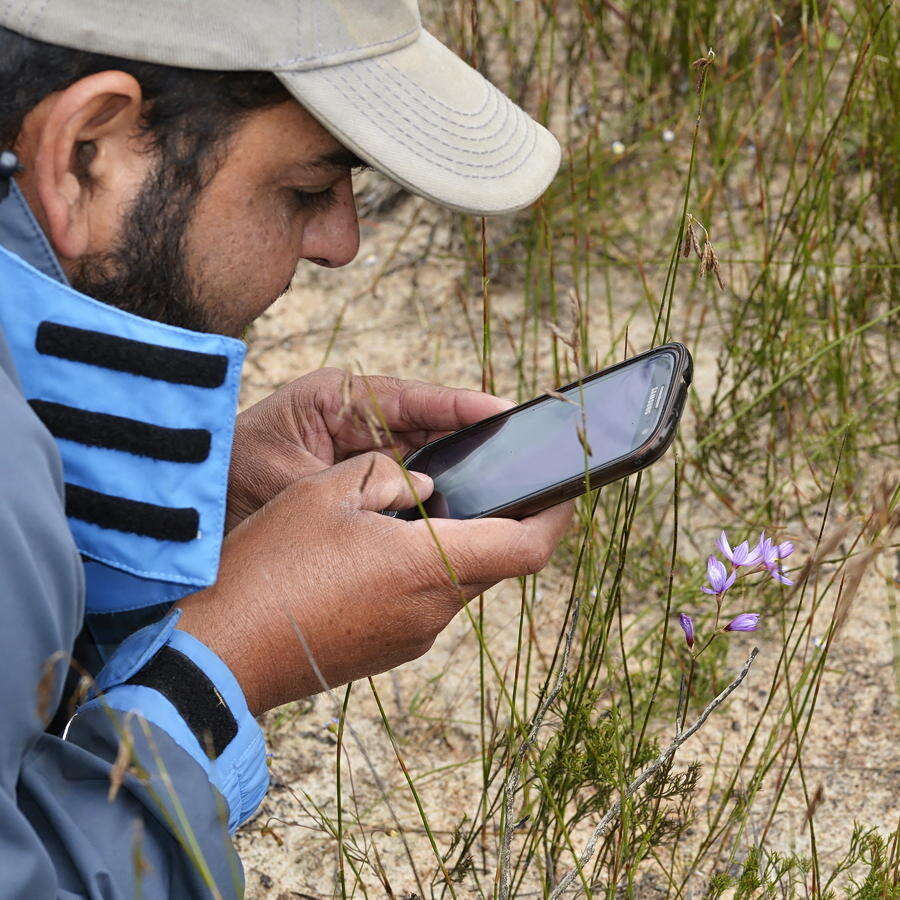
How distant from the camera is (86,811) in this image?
4.57ft

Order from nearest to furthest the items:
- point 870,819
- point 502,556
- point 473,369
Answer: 1. point 502,556
2. point 870,819
3. point 473,369

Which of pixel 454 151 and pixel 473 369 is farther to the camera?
pixel 473 369

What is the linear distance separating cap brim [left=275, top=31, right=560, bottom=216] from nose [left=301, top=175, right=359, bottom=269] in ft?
0.48

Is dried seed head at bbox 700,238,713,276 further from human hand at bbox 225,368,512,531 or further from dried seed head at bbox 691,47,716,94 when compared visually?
human hand at bbox 225,368,512,531

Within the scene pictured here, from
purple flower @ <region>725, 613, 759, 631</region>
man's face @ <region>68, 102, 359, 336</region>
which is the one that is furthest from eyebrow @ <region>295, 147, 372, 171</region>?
purple flower @ <region>725, 613, 759, 631</region>

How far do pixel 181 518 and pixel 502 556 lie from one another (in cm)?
40

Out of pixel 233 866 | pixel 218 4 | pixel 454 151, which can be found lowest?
pixel 233 866

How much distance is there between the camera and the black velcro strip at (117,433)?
4.71 feet

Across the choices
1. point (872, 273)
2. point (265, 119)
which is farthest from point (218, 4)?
point (872, 273)

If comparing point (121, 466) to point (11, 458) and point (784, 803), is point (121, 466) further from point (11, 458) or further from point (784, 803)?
point (784, 803)

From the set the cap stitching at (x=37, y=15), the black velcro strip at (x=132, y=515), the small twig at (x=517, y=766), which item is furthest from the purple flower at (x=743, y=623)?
the cap stitching at (x=37, y=15)

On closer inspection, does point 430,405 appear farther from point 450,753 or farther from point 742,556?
point 450,753

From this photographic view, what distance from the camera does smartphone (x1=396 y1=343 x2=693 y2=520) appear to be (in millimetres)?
1641

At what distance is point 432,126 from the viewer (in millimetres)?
1543
